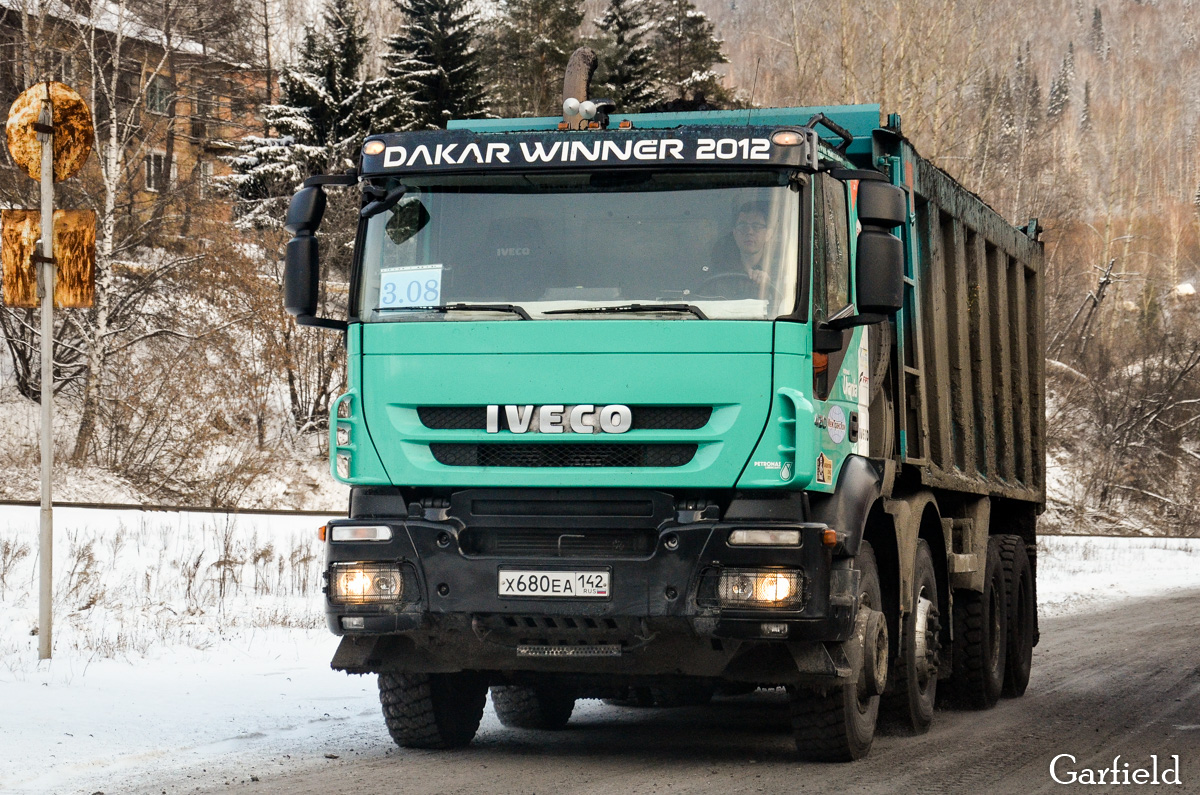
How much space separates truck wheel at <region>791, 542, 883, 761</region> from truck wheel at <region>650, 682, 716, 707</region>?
0.50 meters

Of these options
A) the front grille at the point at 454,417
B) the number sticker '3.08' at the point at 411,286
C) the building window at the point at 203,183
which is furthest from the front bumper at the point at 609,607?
the building window at the point at 203,183

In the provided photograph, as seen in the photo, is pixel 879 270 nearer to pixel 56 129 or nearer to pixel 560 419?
pixel 560 419

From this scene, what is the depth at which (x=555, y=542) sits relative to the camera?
673cm

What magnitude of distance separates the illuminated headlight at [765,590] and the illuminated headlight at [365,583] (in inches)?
56.9

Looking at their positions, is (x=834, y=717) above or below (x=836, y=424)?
below

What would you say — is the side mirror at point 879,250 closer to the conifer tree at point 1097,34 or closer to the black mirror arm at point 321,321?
the black mirror arm at point 321,321

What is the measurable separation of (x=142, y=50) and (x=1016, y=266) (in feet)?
82.4

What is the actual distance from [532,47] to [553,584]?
135 feet

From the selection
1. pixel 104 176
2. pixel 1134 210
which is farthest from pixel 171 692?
pixel 1134 210

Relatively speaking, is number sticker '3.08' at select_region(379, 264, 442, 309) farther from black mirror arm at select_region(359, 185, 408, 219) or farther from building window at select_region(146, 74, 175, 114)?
building window at select_region(146, 74, 175, 114)

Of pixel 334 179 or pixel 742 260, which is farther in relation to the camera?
pixel 334 179

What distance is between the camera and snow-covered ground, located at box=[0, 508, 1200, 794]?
23.1 ft

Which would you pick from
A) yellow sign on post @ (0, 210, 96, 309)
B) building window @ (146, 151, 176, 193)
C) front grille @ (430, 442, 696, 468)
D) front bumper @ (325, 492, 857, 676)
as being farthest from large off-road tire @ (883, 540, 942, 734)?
building window @ (146, 151, 176, 193)

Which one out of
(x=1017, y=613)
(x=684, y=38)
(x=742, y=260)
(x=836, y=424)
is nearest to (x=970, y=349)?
(x=1017, y=613)
